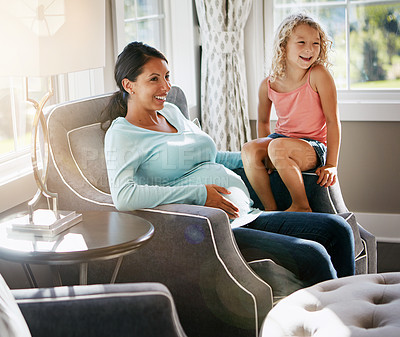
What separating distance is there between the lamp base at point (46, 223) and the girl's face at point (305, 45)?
134 cm

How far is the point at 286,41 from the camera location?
2787 millimetres

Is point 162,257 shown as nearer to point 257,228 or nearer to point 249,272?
point 249,272

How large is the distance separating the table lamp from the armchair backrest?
0.21 meters

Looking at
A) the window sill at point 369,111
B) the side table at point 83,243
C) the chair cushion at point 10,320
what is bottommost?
the side table at point 83,243

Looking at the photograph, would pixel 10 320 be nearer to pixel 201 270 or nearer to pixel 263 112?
pixel 201 270

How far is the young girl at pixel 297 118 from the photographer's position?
2508 mm

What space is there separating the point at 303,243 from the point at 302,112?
1021 mm

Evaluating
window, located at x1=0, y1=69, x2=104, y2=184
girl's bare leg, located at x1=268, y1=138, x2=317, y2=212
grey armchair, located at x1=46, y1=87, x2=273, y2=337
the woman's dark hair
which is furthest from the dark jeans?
window, located at x1=0, y1=69, x2=104, y2=184

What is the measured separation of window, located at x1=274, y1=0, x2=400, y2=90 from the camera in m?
3.65

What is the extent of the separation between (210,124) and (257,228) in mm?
1701

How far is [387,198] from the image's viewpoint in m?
3.71

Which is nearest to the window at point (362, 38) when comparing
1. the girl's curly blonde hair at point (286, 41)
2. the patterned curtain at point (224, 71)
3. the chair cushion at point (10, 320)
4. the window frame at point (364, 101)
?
the window frame at point (364, 101)

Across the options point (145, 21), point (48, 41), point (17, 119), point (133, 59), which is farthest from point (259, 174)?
point (145, 21)

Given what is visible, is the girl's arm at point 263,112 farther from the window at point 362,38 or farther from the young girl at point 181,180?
the window at point 362,38
